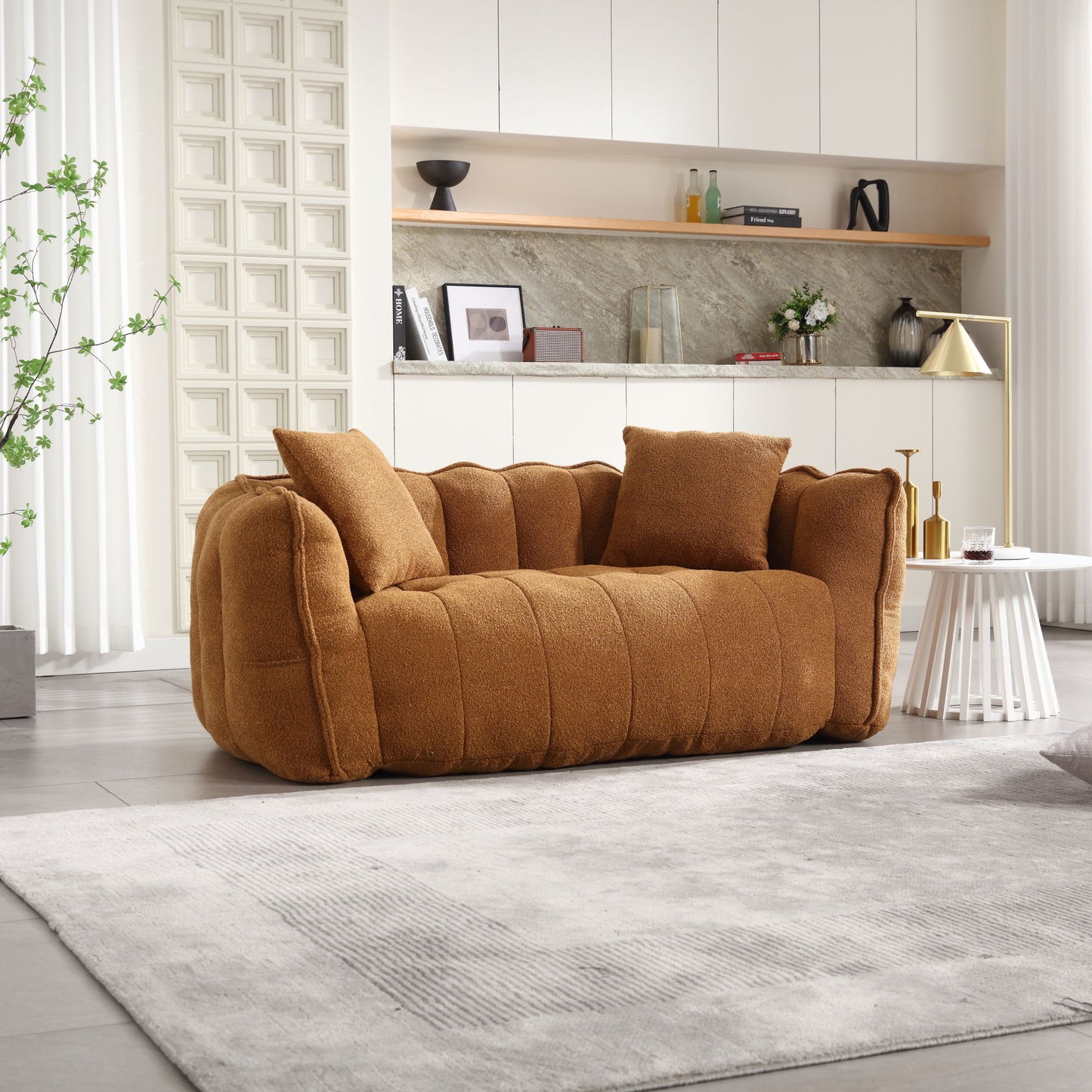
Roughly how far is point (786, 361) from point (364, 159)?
203 centimetres

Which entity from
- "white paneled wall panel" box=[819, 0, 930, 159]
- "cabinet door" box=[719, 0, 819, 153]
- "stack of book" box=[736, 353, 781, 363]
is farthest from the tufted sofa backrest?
"white paneled wall panel" box=[819, 0, 930, 159]

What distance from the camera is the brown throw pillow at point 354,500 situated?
3369 mm

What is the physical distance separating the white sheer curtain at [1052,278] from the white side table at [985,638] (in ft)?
7.38

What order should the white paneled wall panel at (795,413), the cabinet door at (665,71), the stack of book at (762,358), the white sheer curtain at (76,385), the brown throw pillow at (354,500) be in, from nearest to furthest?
the brown throw pillow at (354,500)
the white sheer curtain at (76,385)
the cabinet door at (665,71)
the white paneled wall panel at (795,413)
the stack of book at (762,358)

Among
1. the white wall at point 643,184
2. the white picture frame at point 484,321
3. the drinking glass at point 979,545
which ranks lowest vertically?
the drinking glass at point 979,545

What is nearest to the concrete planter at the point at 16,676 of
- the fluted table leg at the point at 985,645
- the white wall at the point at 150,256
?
the white wall at the point at 150,256

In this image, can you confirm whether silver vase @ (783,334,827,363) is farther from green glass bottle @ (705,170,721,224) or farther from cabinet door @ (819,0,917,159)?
cabinet door @ (819,0,917,159)

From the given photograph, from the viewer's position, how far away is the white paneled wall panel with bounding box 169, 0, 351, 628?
5207 millimetres

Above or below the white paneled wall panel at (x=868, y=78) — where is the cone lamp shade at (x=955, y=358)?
below

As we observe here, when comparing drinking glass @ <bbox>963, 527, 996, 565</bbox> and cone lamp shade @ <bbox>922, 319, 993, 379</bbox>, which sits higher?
cone lamp shade @ <bbox>922, 319, 993, 379</bbox>

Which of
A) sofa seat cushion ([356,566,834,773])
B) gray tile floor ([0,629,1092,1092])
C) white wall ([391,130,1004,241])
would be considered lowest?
gray tile floor ([0,629,1092,1092])

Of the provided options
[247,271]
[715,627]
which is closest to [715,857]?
[715,627]

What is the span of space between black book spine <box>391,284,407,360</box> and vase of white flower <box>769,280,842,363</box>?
1.69 m

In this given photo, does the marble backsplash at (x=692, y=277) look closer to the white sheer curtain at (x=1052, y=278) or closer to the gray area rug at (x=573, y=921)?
the white sheer curtain at (x=1052, y=278)
